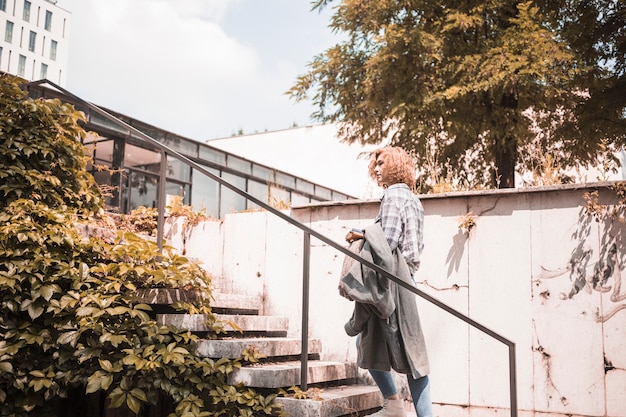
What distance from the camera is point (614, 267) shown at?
3902mm

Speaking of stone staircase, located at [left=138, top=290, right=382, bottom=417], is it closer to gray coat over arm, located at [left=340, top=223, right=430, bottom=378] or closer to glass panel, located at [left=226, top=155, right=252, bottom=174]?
gray coat over arm, located at [left=340, top=223, right=430, bottom=378]

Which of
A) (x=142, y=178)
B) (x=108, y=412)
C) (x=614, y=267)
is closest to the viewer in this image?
(x=614, y=267)

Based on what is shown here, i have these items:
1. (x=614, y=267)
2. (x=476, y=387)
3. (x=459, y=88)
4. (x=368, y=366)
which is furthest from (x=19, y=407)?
(x=459, y=88)

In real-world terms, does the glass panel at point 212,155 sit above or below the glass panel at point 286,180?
above

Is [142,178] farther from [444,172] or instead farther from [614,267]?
[614,267]

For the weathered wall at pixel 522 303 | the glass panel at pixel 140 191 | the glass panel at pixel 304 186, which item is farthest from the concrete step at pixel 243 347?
the glass panel at pixel 304 186

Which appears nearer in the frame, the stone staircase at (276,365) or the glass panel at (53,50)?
the stone staircase at (276,365)

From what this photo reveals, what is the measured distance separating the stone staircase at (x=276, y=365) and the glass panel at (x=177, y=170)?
34.5ft

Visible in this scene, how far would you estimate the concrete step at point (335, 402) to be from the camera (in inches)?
139

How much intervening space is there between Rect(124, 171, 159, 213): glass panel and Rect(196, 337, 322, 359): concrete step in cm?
1046

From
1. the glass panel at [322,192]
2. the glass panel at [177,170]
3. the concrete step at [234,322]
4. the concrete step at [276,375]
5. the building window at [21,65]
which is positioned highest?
the building window at [21,65]

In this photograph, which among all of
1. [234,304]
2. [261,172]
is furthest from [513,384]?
[261,172]

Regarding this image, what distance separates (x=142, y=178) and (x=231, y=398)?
39.0 ft

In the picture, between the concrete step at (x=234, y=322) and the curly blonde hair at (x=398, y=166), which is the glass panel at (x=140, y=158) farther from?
the curly blonde hair at (x=398, y=166)
